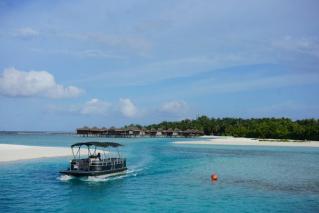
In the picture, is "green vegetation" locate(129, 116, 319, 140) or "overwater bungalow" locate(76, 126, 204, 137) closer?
"green vegetation" locate(129, 116, 319, 140)

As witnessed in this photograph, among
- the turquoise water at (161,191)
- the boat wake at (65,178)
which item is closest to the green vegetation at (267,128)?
the turquoise water at (161,191)

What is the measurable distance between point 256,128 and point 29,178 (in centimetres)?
11838

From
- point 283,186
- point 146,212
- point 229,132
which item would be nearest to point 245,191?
point 283,186

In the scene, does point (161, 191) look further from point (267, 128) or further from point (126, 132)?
point (126, 132)

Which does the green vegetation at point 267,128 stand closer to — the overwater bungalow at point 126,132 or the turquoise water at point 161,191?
the overwater bungalow at point 126,132

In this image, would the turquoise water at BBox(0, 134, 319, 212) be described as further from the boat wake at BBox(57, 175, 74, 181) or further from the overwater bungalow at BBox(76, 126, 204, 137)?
the overwater bungalow at BBox(76, 126, 204, 137)

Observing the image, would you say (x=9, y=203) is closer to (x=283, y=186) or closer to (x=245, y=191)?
(x=245, y=191)

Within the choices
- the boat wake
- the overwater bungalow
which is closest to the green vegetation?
the overwater bungalow

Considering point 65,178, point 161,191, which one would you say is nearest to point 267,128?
point 65,178

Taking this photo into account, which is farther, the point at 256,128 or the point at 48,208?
the point at 256,128

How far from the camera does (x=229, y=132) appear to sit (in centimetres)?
16712

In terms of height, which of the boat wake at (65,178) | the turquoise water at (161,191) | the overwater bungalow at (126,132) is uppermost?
the overwater bungalow at (126,132)

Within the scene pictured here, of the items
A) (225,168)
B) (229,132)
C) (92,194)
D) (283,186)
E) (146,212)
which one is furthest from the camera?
(229,132)

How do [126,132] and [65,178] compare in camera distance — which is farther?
[126,132]
